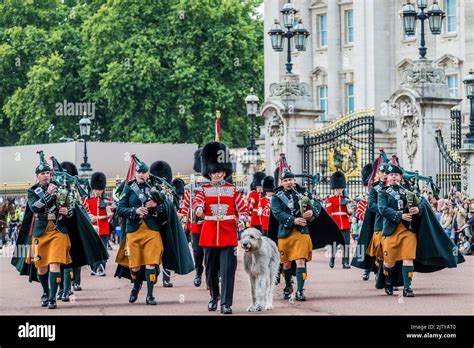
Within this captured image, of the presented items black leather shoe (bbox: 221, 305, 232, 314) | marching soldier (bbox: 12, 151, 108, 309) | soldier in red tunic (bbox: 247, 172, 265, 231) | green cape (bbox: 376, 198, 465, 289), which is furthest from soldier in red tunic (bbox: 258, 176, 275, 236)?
black leather shoe (bbox: 221, 305, 232, 314)

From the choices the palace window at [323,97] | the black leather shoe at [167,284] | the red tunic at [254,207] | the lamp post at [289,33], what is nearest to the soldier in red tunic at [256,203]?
the red tunic at [254,207]

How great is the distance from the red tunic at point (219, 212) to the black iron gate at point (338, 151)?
15284 mm

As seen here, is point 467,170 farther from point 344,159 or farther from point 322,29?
point 322,29

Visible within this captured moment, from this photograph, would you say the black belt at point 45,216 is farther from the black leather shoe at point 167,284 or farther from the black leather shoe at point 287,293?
the black leather shoe at point 167,284

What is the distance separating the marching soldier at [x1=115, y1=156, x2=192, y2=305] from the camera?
1573cm

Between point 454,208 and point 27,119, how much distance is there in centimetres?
3421

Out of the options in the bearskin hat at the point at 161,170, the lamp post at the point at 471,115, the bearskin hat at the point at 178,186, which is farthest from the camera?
the lamp post at the point at 471,115

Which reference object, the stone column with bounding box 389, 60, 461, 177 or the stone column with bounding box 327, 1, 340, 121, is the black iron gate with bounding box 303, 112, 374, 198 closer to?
the stone column with bounding box 389, 60, 461, 177

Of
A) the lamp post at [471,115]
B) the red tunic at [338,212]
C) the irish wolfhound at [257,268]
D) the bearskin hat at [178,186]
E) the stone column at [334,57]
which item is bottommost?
the irish wolfhound at [257,268]

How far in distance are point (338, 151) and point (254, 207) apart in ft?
27.7

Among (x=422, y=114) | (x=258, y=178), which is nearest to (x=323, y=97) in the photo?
(x=422, y=114)

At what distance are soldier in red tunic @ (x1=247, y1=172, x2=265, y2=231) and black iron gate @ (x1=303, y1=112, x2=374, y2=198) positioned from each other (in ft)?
22.0

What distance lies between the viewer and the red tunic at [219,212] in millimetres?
14484
